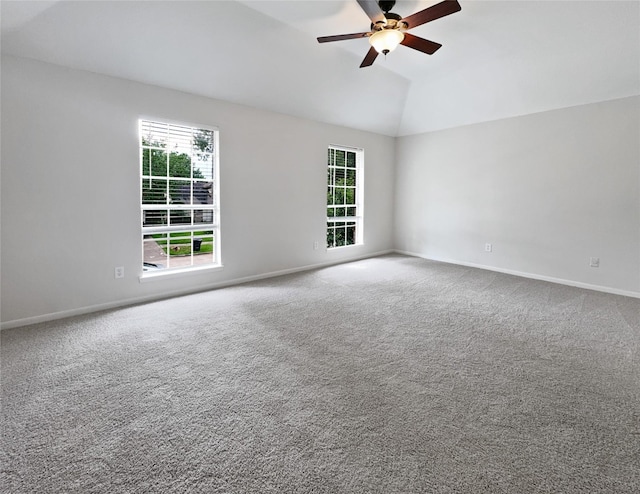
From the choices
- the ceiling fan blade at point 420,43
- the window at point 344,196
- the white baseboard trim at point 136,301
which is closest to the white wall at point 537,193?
the window at point 344,196

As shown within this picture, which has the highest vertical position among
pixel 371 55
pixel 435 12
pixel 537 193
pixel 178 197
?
pixel 371 55

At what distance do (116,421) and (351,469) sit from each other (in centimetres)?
125

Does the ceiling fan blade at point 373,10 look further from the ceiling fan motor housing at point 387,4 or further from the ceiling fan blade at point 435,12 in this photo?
the ceiling fan motor housing at point 387,4

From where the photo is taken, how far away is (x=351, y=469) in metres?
1.42

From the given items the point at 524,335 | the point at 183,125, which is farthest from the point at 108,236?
the point at 524,335

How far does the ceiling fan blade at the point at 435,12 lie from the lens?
A: 7.51ft

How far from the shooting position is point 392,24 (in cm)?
274

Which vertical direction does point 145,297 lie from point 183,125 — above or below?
below

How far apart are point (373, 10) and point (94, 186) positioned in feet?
9.98

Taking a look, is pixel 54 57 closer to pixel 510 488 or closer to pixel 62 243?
pixel 62 243

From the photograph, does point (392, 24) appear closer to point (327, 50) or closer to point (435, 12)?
point (435, 12)

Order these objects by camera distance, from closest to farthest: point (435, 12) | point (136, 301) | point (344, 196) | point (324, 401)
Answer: point (324, 401) < point (435, 12) < point (136, 301) < point (344, 196)

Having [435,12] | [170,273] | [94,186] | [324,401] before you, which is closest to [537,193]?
[435,12]

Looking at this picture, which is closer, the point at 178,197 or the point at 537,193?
the point at 178,197
